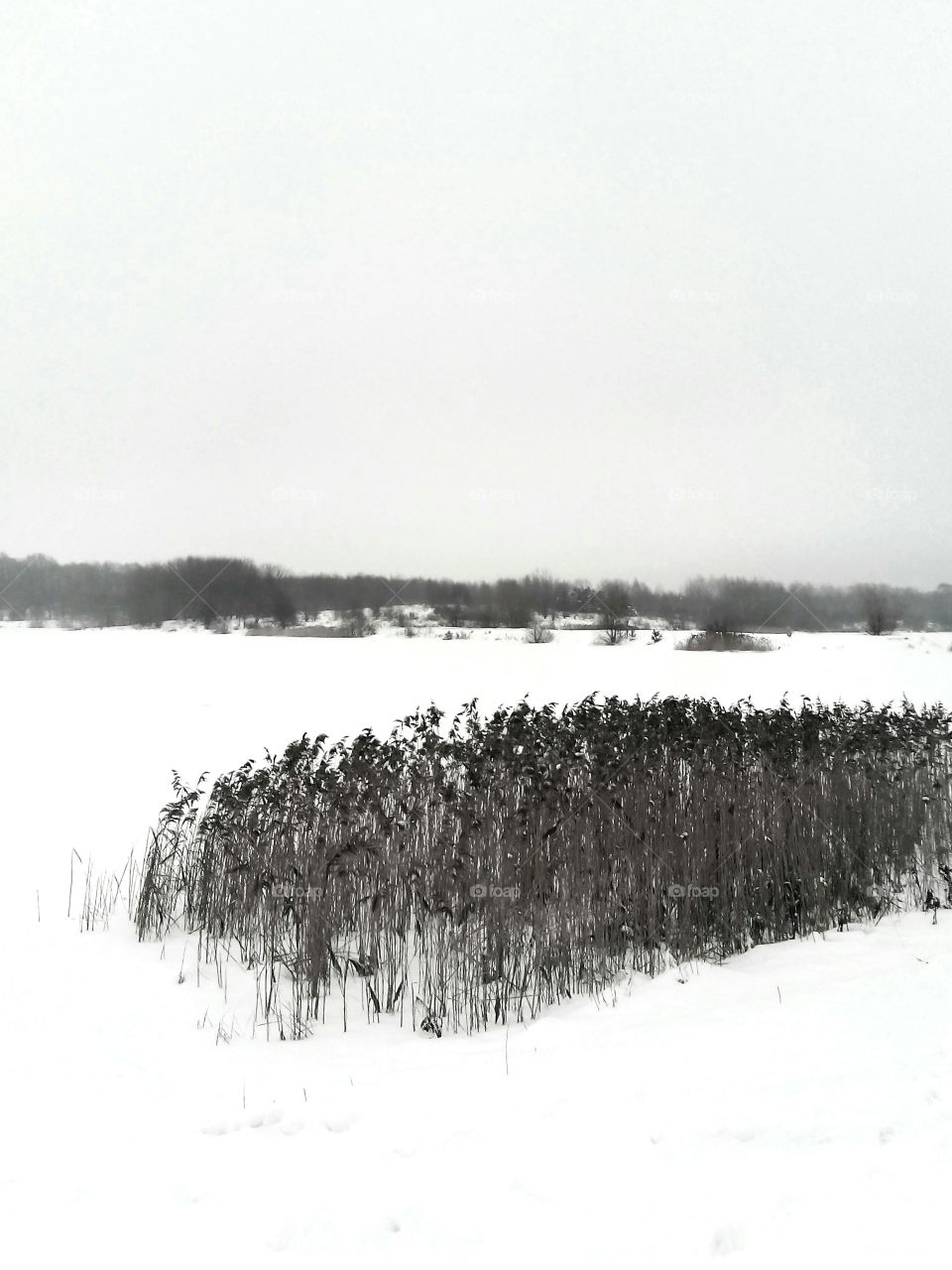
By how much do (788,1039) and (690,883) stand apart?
2323 millimetres

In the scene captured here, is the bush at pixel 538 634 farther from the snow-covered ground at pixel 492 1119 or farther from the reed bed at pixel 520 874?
the snow-covered ground at pixel 492 1119

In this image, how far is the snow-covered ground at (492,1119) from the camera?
2092mm

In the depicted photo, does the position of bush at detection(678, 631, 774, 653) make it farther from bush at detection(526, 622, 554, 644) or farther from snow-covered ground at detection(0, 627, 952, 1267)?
snow-covered ground at detection(0, 627, 952, 1267)

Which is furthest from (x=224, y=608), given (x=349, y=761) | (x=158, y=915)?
(x=158, y=915)

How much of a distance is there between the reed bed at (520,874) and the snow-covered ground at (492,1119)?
0.33 meters

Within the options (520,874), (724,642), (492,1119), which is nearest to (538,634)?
(724,642)

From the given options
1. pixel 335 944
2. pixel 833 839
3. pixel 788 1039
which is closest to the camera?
pixel 788 1039

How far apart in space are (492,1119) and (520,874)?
112 inches

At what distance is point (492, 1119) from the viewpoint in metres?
2.77

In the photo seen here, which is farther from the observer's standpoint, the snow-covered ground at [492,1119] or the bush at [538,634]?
the bush at [538,634]

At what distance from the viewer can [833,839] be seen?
6.21 m

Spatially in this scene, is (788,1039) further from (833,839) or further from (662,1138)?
(833,839)

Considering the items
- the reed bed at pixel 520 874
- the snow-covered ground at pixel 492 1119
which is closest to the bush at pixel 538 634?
the reed bed at pixel 520 874

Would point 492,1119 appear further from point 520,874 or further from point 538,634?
point 538,634
